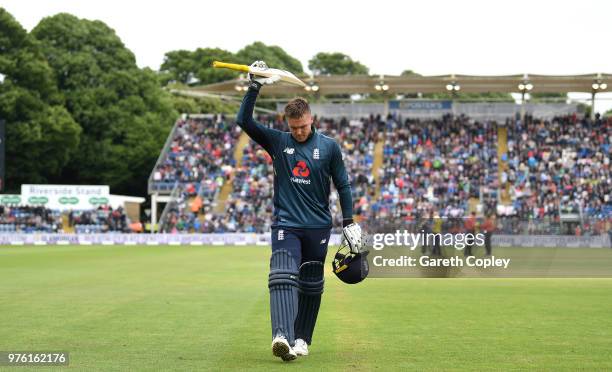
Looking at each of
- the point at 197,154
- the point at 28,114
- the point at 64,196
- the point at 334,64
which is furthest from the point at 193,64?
the point at 64,196

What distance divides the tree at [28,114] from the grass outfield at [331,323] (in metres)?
46.1

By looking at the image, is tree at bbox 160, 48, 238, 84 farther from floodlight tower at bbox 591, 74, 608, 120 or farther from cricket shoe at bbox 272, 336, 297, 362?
cricket shoe at bbox 272, 336, 297, 362

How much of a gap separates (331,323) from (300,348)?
3853 mm

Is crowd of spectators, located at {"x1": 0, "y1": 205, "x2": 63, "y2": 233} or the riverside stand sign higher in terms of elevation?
Result: the riverside stand sign

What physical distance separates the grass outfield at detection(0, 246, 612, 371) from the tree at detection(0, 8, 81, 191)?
46.1 m

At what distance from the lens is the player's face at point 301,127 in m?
9.66

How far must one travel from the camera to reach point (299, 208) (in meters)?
9.69

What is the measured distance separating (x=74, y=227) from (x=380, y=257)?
Answer: 38.0m

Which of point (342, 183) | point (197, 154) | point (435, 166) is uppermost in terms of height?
point (342, 183)

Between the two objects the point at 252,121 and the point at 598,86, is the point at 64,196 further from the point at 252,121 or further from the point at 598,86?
the point at 252,121

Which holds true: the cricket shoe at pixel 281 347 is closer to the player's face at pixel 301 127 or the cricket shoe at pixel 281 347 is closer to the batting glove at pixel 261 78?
the player's face at pixel 301 127

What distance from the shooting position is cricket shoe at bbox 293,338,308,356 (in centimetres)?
984

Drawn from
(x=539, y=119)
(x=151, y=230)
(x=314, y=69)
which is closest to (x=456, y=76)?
(x=539, y=119)

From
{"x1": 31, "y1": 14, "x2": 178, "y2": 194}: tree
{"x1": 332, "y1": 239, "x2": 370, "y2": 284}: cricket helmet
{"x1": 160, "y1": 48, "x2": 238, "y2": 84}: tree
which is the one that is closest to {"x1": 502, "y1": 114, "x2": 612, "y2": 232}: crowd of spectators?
{"x1": 31, "y1": 14, "x2": 178, "y2": 194}: tree
